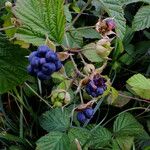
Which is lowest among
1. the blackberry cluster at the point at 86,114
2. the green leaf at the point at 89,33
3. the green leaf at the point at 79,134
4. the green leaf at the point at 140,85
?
the green leaf at the point at 79,134

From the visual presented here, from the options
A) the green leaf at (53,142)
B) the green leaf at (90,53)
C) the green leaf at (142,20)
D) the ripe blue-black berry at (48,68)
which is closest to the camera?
the ripe blue-black berry at (48,68)

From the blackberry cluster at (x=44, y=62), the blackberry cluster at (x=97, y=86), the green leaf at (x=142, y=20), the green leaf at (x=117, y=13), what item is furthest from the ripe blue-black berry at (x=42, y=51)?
the green leaf at (x=142, y=20)

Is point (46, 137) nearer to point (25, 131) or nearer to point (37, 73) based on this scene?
point (25, 131)

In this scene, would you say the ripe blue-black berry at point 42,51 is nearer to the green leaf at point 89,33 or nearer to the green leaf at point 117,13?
the green leaf at point 117,13

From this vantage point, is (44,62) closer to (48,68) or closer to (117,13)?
(48,68)

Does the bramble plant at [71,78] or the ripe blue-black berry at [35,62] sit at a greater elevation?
the ripe blue-black berry at [35,62]

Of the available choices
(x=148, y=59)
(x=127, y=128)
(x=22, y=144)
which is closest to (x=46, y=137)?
(x=22, y=144)

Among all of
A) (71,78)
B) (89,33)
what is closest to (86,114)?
(71,78)
